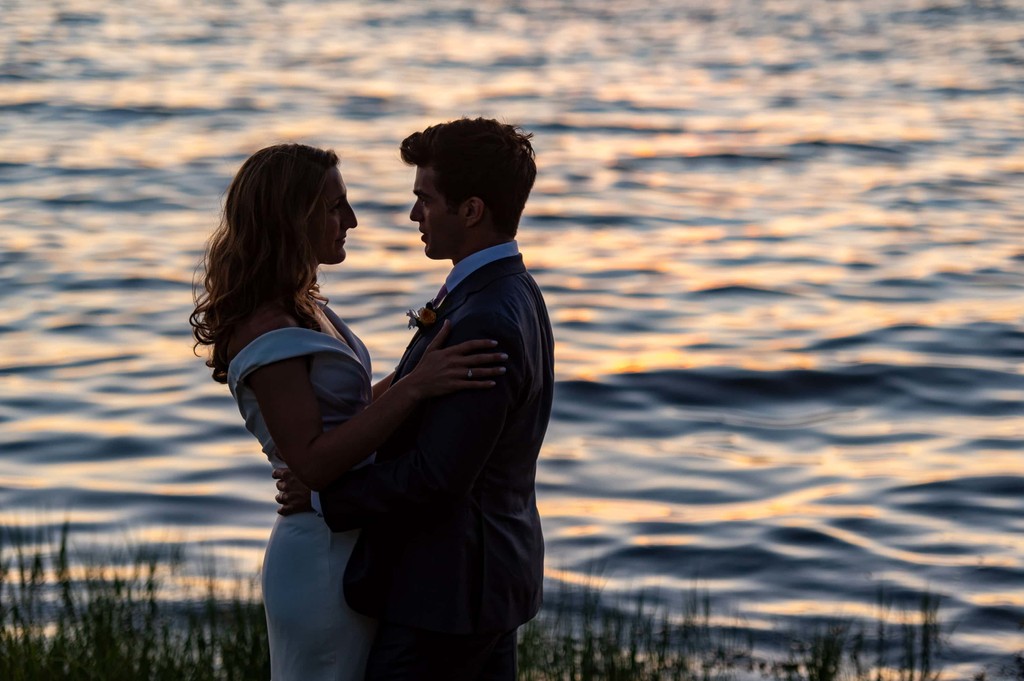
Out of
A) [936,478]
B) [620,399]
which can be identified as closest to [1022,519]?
[936,478]

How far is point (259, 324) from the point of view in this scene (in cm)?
452

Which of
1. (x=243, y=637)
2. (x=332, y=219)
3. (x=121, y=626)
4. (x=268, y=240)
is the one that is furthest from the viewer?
(x=121, y=626)

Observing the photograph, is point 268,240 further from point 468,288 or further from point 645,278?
point 645,278

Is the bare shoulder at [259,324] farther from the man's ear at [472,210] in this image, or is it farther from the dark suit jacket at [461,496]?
the man's ear at [472,210]

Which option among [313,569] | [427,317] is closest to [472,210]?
[427,317]

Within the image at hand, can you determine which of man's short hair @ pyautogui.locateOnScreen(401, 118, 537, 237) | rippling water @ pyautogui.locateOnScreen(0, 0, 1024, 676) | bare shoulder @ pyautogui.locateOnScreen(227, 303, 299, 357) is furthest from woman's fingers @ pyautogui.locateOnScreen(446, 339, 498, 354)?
rippling water @ pyautogui.locateOnScreen(0, 0, 1024, 676)

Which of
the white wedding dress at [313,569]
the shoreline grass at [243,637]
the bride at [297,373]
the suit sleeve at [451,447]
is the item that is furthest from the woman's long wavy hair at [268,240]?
the shoreline grass at [243,637]

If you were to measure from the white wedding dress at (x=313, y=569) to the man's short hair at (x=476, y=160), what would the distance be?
611 mm

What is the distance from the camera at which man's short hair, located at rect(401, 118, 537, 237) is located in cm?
429

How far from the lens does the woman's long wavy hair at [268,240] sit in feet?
14.8

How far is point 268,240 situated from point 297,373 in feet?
1.39

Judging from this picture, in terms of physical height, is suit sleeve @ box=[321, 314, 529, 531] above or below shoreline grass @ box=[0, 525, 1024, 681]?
above

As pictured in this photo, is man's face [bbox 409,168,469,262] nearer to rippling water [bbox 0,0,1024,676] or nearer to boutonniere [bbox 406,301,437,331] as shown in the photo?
boutonniere [bbox 406,301,437,331]

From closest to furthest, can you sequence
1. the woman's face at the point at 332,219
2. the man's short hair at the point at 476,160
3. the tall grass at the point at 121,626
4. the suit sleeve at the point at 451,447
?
1. the suit sleeve at the point at 451,447
2. the man's short hair at the point at 476,160
3. the woman's face at the point at 332,219
4. the tall grass at the point at 121,626
